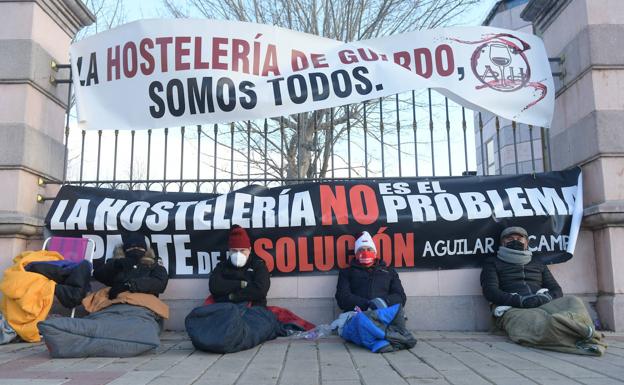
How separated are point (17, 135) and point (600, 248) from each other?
697 cm

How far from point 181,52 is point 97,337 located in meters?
3.72

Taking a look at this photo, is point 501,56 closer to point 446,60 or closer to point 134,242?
point 446,60

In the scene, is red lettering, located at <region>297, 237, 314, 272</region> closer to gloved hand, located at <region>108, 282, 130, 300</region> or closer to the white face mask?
the white face mask

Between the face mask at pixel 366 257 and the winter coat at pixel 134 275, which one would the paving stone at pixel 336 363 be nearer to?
the face mask at pixel 366 257

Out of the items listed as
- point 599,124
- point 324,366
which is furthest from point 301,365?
point 599,124

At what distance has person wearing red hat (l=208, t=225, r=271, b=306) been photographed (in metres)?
5.43

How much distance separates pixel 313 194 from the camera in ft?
20.1

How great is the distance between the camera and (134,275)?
5375mm

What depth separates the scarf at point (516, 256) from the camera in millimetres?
5480

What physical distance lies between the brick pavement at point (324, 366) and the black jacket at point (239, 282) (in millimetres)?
662

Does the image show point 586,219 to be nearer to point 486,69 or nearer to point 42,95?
point 486,69

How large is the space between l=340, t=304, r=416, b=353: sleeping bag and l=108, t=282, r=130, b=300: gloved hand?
232cm

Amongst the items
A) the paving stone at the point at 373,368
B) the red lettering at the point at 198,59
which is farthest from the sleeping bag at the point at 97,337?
the red lettering at the point at 198,59

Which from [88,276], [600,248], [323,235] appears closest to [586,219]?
[600,248]
